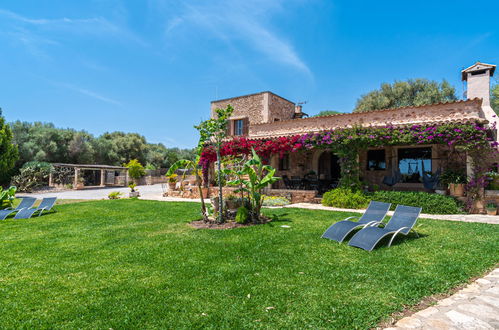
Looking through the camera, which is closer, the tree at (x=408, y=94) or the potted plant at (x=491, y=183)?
the potted plant at (x=491, y=183)

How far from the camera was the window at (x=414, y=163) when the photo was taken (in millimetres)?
14859

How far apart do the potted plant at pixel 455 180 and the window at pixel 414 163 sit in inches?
95.9

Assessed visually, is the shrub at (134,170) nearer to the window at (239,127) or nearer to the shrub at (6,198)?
the window at (239,127)

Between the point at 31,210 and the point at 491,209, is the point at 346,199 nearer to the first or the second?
the point at 491,209

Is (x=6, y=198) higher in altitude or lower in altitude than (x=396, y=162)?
lower

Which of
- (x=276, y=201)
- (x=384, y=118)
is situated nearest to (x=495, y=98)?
(x=384, y=118)

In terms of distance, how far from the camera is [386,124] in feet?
47.9

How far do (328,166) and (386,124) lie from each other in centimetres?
514

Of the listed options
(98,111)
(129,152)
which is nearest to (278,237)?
(98,111)

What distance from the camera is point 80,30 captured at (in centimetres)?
1330

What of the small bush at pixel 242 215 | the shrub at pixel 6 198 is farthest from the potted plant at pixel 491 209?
the shrub at pixel 6 198

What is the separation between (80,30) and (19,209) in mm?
8381

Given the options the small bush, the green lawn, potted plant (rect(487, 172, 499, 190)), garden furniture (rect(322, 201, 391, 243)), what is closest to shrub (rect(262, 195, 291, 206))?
the small bush

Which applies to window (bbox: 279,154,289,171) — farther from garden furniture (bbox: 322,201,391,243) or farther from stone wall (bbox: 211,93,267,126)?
garden furniture (bbox: 322,201,391,243)
